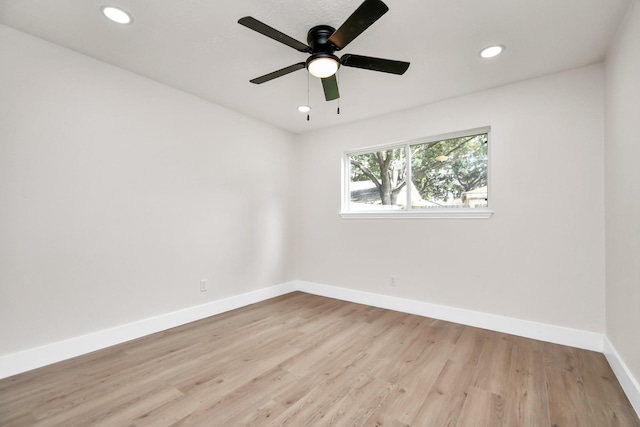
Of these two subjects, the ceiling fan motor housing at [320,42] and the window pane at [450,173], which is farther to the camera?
the window pane at [450,173]

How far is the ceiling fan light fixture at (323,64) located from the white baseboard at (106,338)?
2777mm

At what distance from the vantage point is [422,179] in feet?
11.8

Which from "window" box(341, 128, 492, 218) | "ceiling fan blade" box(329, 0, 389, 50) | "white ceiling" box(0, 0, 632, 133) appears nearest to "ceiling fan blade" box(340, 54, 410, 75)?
"ceiling fan blade" box(329, 0, 389, 50)

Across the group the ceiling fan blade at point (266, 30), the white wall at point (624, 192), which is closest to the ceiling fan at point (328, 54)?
the ceiling fan blade at point (266, 30)

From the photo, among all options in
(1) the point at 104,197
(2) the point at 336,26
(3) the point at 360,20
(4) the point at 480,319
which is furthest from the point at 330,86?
(4) the point at 480,319

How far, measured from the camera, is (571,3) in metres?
1.80

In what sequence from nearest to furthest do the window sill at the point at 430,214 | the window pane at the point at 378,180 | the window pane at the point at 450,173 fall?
1. the window sill at the point at 430,214
2. the window pane at the point at 450,173
3. the window pane at the point at 378,180

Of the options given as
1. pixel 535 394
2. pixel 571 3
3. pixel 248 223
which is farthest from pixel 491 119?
pixel 248 223

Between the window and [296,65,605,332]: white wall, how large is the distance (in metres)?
0.15

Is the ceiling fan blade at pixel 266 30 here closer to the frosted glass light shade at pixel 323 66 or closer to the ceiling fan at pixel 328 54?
the ceiling fan at pixel 328 54

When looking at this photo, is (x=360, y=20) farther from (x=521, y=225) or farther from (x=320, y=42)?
(x=521, y=225)

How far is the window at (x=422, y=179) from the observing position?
3.19m

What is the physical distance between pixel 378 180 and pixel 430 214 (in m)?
0.95

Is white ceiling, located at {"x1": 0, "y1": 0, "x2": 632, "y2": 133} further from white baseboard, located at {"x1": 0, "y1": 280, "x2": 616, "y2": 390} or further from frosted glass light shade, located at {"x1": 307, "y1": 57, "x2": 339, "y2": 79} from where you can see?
white baseboard, located at {"x1": 0, "y1": 280, "x2": 616, "y2": 390}
